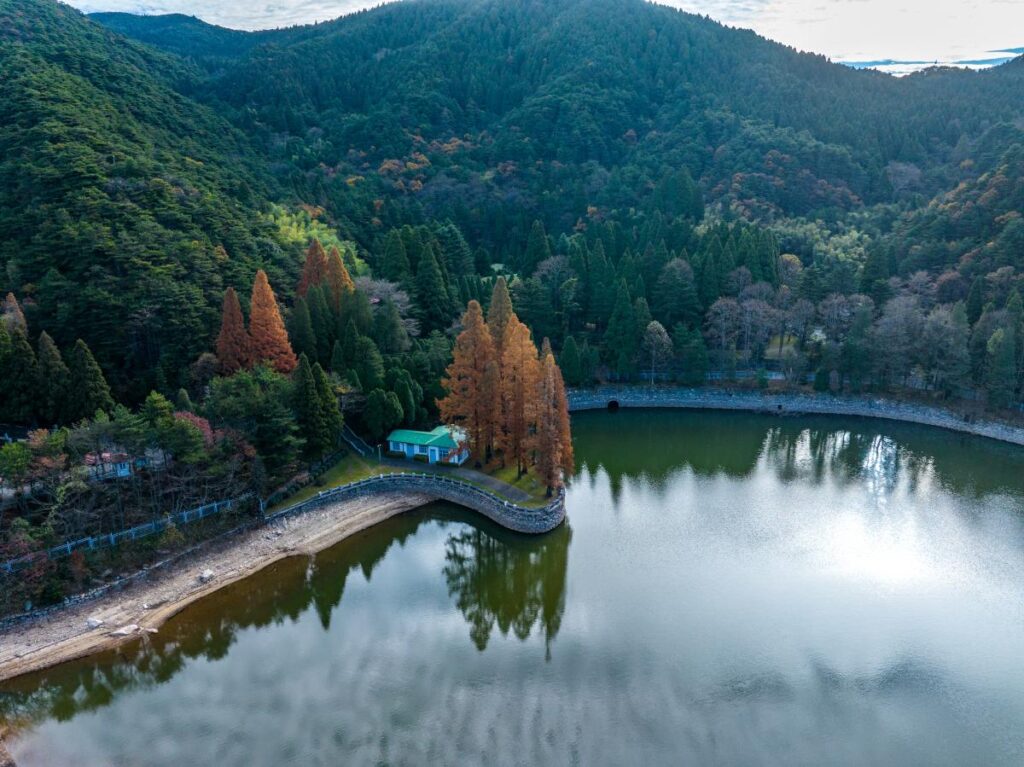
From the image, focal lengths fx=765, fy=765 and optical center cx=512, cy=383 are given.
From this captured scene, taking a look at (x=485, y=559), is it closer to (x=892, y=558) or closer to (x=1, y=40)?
(x=892, y=558)

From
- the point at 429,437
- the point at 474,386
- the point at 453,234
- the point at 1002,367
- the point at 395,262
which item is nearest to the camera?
the point at 474,386

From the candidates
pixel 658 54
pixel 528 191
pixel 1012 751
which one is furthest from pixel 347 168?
pixel 1012 751

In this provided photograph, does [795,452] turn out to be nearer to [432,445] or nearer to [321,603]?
[432,445]

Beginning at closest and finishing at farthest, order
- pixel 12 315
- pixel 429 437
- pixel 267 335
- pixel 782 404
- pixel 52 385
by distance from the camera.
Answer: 1. pixel 52 385
2. pixel 12 315
3. pixel 429 437
4. pixel 267 335
5. pixel 782 404

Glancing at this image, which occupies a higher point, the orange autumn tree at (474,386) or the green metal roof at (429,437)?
the orange autumn tree at (474,386)

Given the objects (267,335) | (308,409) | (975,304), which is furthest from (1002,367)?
(267,335)

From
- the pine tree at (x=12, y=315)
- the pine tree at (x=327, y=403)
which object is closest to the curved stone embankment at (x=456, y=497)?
the pine tree at (x=327, y=403)

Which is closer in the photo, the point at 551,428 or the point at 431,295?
the point at 551,428

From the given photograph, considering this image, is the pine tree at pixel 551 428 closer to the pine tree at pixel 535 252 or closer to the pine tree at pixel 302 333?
the pine tree at pixel 302 333
